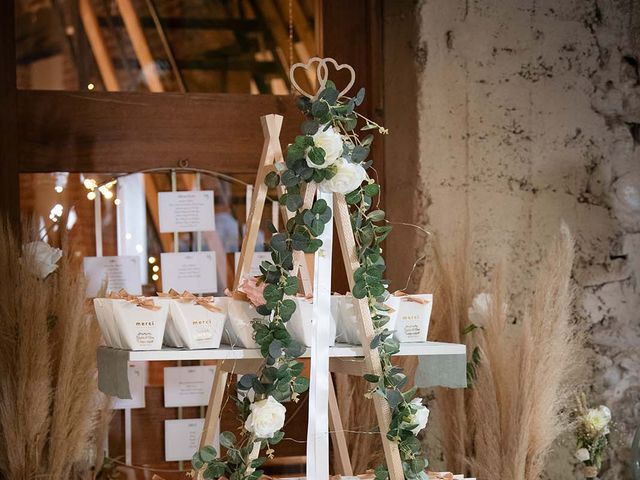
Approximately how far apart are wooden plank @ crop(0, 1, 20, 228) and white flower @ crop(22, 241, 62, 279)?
0.89 ft

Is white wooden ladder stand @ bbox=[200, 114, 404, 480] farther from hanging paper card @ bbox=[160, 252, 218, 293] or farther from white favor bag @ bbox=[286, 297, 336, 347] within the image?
hanging paper card @ bbox=[160, 252, 218, 293]

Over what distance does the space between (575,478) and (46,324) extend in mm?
1887

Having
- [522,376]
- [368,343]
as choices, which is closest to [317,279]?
[368,343]

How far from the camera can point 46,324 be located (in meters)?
3.03

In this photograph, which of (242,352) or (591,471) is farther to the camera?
(591,471)

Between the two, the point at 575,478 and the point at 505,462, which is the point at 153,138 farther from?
the point at 575,478

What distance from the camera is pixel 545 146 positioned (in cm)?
359

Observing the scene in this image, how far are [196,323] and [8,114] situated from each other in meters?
1.38

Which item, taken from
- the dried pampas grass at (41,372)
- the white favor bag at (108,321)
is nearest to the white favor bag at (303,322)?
the white favor bag at (108,321)

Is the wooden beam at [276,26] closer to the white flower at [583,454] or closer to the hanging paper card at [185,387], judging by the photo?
the hanging paper card at [185,387]

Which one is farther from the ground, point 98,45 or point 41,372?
point 98,45

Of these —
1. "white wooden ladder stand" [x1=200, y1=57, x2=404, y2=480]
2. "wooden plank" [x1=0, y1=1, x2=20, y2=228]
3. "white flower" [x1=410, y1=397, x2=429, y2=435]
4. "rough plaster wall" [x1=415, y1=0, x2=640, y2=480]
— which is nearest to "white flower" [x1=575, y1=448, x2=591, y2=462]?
"rough plaster wall" [x1=415, y1=0, x2=640, y2=480]

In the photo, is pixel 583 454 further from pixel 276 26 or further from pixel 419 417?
pixel 276 26

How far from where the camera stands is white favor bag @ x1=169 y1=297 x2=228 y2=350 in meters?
2.35
